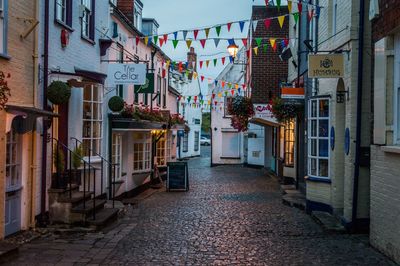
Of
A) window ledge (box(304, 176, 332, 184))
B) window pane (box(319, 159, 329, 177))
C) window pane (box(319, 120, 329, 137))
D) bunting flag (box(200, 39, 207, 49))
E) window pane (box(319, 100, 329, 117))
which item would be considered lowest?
window ledge (box(304, 176, 332, 184))

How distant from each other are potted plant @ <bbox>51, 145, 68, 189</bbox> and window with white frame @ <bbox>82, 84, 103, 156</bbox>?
1.80m

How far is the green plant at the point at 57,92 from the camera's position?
10.3m

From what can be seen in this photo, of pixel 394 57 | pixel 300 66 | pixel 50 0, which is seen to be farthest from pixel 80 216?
pixel 300 66

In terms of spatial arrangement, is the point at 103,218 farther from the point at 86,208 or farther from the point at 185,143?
the point at 185,143

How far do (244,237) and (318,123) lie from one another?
4054 mm

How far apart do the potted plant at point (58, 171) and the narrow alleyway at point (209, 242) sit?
1480 millimetres

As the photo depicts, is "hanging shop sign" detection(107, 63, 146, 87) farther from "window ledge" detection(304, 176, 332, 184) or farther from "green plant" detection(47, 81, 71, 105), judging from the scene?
→ "window ledge" detection(304, 176, 332, 184)

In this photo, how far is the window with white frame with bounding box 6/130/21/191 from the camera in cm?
920

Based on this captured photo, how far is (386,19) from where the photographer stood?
8.23 metres

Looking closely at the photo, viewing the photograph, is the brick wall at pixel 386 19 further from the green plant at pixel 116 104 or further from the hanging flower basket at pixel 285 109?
the green plant at pixel 116 104

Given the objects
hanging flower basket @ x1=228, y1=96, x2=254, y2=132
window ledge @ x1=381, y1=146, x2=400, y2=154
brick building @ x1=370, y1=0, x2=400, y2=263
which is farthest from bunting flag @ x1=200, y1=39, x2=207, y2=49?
hanging flower basket @ x1=228, y1=96, x2=254, y2=132

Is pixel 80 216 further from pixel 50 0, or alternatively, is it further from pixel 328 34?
pixel 328 34

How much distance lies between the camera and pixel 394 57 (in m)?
8.12

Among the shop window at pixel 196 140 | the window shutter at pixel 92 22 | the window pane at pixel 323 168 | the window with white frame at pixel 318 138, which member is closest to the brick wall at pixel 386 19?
the window with white frame at pixel 318 138
